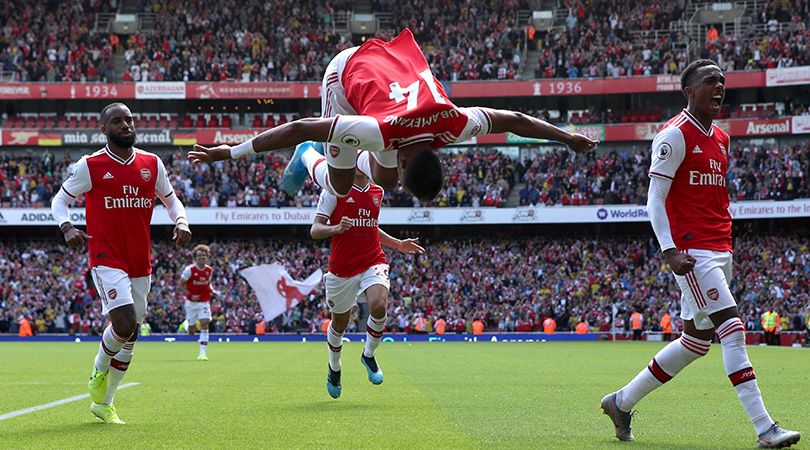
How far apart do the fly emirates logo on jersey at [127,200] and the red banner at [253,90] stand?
1434 inches

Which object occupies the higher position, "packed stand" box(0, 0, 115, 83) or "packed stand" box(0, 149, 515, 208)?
"packed stand" box(0, 0, 115, 83)

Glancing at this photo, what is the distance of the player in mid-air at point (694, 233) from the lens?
19.2ft

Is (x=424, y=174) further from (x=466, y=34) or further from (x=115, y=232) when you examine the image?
(x=466, y=34)

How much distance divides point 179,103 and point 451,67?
1513 cm

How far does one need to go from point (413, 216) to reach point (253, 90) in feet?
36.5

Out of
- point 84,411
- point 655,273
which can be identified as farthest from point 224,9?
point 84,411

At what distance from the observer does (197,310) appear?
2003cm

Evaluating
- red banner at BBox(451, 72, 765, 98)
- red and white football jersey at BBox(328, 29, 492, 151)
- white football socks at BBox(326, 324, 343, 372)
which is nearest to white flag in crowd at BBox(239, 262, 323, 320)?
red banner at BBox(451, 72, 765, 98)

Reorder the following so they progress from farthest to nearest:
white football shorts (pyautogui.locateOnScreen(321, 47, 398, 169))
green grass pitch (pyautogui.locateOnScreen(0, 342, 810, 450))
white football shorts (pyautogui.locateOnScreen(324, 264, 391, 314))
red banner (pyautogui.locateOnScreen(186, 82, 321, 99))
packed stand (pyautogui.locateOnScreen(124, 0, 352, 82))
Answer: packed stand (pyautogui.locateOnScreen(124, 0, 352, 82)), red banner (pyautogui.locateOnScreen(186, 82, 321, 99)), white football shorts (pyautogui.locateOnScreen(324, 264, 391, 314)), white football shorts (pyautogui.locateOnScreen(321, 47, 398, 169)), green grass pitch (pyautogui.locateOnScreen(0, 342, 810, 450))

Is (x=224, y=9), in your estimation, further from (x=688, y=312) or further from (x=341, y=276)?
(x=688, y=312)

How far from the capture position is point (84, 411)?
26.8 feet

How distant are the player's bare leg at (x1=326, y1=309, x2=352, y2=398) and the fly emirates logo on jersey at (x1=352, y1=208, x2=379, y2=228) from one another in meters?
1.09

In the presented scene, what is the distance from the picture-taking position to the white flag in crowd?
30.9 meters

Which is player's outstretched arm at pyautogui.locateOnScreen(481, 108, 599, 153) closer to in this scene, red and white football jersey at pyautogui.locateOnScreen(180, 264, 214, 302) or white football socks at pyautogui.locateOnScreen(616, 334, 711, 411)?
white football socks at pyautogui.locateOnScreen(616, 334, 711, 411)
